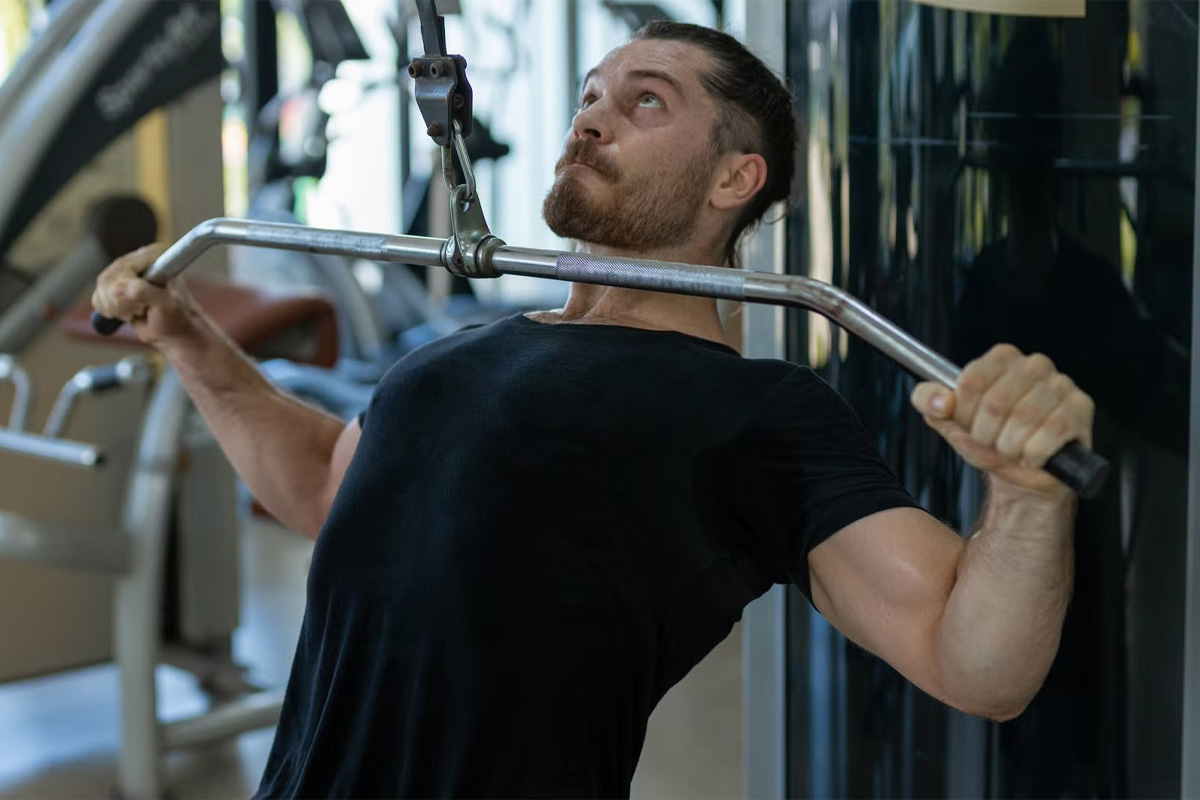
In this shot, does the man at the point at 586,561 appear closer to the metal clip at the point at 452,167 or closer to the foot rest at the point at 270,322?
the metal clip at the point at 452,167

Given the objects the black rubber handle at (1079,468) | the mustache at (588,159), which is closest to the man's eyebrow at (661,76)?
the mustache at (588,159)

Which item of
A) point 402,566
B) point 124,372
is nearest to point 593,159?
point 402,566

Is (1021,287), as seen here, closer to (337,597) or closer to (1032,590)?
(1032,590)

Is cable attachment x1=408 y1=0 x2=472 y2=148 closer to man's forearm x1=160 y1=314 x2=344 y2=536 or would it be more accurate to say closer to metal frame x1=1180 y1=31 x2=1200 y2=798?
man's forearm x1=160 y1=314 x2=344 y2=536

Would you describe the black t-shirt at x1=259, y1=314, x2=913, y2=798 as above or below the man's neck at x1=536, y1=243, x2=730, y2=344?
below

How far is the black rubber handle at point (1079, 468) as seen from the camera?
0.84 meters

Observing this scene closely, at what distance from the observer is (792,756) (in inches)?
69.3

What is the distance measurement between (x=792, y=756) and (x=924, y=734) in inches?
7.7

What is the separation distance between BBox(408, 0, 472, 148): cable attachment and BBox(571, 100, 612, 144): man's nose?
0.22 metres

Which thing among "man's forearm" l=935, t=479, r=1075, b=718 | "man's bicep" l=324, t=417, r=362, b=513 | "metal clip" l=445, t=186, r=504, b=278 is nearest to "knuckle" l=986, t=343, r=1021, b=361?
"man's forearm" l=935, t=479, r=1075, b=718

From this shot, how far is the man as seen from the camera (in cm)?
113

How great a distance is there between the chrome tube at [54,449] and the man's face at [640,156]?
1.05m

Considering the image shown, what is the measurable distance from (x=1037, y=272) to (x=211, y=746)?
6.27 ft

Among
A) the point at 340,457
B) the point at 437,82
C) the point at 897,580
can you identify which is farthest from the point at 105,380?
the point at 897,580
